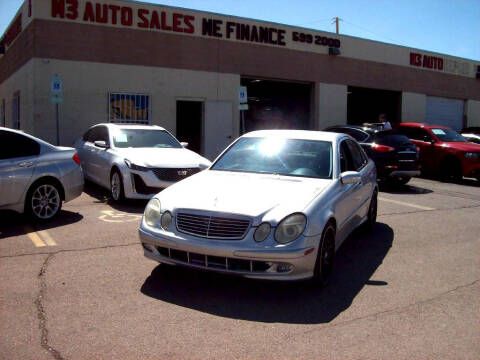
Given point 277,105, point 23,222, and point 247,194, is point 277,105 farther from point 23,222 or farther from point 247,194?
point 247,194

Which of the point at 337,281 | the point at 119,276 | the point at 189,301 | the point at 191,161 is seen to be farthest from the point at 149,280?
the point at 191,161

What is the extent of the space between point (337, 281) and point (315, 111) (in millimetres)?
16926

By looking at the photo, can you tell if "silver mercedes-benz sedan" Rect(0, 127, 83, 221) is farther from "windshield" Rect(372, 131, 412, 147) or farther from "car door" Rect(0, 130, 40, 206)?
"windshield" Rect(372, 131, 412, 147)

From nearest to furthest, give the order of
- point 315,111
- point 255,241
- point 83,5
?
1. point 255,241
2. point 83,5
3. point 315,111

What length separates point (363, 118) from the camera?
94.6 ft

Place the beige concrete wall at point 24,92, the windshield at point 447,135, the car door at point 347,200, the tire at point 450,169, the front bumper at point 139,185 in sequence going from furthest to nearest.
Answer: the beige concrete wall at point 24,92, the windshield at point 447,135, the tire at point 450,169, the front bumper at point 139,185, the car door at point 347,200

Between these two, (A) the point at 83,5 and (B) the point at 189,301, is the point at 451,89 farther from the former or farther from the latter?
(B) the point at 189,301

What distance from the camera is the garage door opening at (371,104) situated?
25.1 metres

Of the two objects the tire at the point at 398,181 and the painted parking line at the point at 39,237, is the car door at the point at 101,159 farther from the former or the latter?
the tire at the point at 398,181

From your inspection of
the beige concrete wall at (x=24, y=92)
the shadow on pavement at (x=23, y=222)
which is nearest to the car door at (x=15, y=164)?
the shadow on pavement at (x=23, y=222)

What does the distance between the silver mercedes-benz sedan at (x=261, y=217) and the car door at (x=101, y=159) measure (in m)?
4.42

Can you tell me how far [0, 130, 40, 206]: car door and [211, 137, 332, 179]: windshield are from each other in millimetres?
3103

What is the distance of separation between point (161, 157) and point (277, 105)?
64.5 feet

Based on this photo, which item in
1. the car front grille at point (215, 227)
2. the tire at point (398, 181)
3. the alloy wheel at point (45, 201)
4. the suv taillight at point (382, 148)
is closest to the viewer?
the car front grille at point (215, 227)
